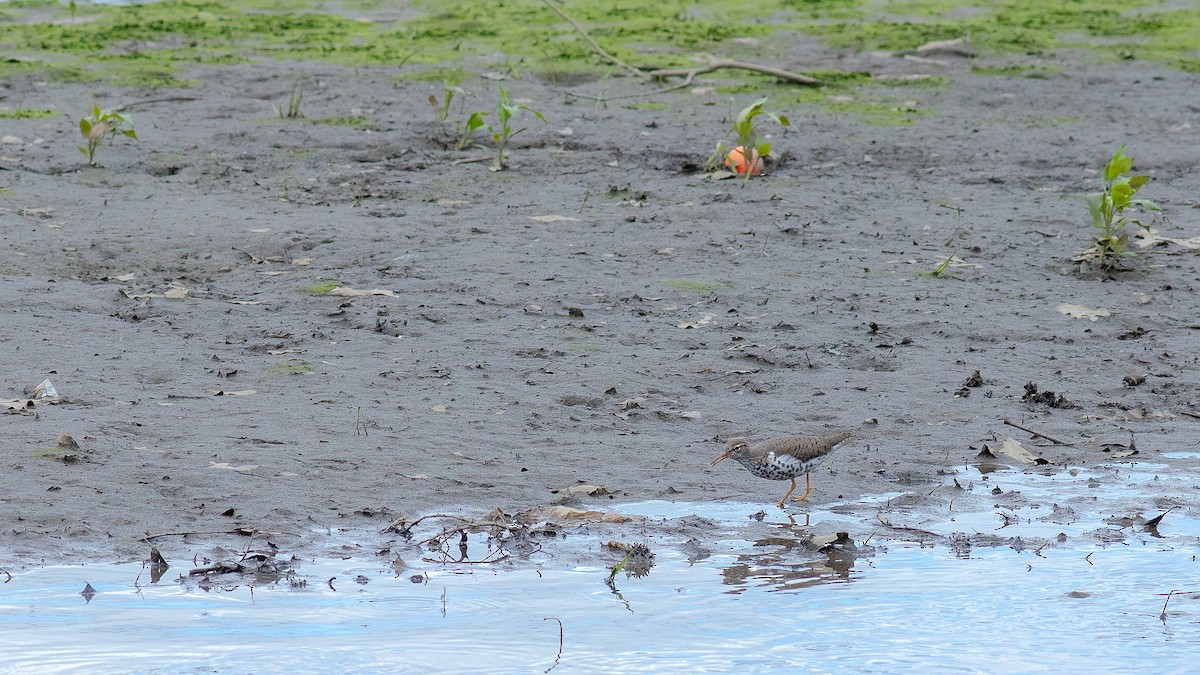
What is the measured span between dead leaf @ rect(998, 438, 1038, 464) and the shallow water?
89 cm

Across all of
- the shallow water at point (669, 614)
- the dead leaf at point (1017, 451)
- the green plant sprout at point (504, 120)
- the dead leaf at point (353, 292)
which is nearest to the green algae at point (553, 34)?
the green plant sprout at point (504, 120)

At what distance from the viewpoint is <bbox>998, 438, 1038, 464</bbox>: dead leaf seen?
6051mm

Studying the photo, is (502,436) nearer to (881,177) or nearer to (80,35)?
(881,177)

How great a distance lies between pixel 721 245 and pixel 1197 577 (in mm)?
4798

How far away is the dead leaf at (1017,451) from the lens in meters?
6.05

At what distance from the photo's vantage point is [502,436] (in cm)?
616

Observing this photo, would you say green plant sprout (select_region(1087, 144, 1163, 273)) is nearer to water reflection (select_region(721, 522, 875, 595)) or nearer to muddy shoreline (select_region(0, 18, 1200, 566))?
muddy shoreline (select_region(0, 18, 1200, 566))

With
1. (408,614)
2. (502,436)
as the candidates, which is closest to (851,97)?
(502,436)

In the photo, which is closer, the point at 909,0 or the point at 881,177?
the point at 881,177

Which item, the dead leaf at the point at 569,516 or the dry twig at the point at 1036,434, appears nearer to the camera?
the dead leaf at the point at 569,516

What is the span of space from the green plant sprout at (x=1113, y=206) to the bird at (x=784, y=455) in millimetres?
3762

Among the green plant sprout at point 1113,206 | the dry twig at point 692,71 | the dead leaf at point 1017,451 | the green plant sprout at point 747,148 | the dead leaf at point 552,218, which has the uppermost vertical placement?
the dry twig at point 692,71

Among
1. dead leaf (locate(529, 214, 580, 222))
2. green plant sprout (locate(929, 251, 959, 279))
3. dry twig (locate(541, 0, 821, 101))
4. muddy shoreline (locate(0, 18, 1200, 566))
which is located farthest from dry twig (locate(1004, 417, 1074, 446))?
dry twig (locate(541, 0, 821, 101))

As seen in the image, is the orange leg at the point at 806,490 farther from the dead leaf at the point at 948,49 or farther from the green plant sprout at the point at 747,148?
the dead leaf at the point at 948,49
